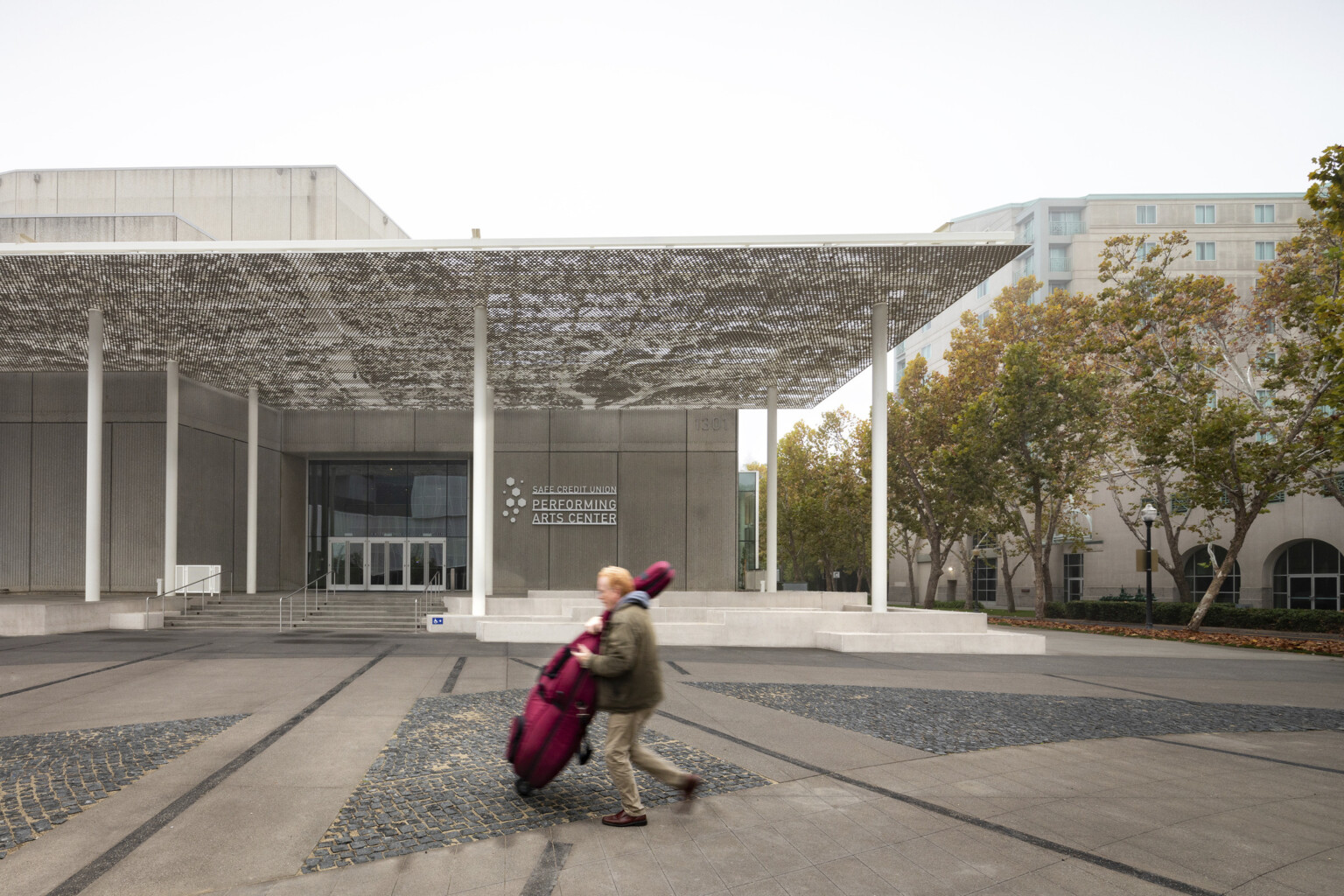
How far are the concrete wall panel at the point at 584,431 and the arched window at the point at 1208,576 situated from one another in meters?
24.7

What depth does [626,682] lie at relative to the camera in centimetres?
507

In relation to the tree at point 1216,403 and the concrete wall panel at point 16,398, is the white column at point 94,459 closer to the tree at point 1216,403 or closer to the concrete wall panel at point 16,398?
the concrete wall panel at point 16,398

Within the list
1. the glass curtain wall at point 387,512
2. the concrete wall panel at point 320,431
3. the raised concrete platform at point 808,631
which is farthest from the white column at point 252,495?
the raised concrete platform at point 808,631

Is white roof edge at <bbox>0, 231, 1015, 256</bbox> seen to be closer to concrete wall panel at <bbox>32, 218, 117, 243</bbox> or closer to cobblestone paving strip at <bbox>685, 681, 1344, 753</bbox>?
cobblestone paving strip at <bbox>685, 681, 1344, 753</bbox>

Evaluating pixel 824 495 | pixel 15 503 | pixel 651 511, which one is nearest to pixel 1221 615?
pixel 651 511

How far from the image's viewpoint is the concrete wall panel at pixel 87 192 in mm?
28766

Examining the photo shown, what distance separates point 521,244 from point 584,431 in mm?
16768

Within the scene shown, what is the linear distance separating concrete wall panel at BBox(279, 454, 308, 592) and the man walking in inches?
1196

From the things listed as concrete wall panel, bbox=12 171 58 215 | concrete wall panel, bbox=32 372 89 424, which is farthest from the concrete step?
concrete wall panel, bbox=12 171 58 215

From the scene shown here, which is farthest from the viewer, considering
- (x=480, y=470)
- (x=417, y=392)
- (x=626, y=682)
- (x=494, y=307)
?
(x=417, y=392)

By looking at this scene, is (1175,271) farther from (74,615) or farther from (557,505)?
(74,615)

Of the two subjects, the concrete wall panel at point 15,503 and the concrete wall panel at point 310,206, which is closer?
the concrete wall panel at point 15,503

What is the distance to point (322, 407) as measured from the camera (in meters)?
31.5

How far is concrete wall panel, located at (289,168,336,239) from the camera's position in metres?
28.9
